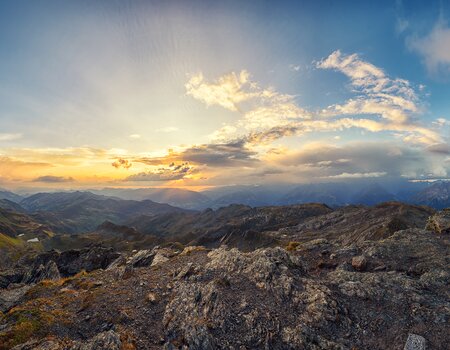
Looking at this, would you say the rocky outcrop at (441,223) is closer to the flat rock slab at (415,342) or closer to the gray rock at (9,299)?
the flat rock slab at (415,342)

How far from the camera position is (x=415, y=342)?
76.0 feet

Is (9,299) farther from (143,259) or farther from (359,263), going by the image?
(359,263)

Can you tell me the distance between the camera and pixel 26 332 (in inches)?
914

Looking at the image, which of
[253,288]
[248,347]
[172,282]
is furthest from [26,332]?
[253,288]

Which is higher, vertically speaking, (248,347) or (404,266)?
(404,266)

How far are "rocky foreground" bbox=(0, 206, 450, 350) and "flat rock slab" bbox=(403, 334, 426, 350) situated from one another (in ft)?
0.27

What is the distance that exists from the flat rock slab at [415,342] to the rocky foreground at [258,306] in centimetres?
8

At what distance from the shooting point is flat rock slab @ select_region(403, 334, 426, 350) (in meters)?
22.7

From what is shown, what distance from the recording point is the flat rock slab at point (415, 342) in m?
22.7

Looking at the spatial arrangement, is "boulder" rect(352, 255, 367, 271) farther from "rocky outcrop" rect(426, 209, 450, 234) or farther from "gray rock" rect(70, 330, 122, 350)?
"gray rock" rect(70, 330, 122, 350)

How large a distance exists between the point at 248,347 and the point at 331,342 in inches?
307

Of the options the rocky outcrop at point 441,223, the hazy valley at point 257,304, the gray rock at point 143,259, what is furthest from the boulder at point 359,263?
the gray rock at point 143,259

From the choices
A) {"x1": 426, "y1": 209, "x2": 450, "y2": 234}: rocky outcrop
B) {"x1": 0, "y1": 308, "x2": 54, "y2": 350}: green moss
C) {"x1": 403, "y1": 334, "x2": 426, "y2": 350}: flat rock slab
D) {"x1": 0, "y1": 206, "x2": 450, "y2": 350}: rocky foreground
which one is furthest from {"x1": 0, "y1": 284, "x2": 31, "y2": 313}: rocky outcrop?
{"x1": 426, "y1": 209, "x2": 450, "y2": 234}: rocky outcrop

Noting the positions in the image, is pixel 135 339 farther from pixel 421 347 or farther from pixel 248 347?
pixel 421 347
